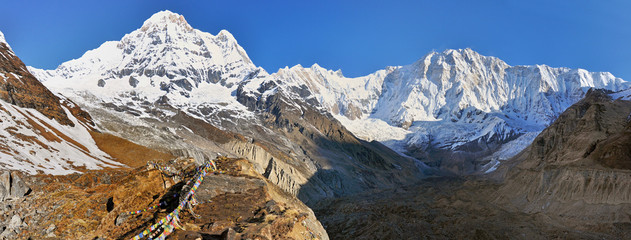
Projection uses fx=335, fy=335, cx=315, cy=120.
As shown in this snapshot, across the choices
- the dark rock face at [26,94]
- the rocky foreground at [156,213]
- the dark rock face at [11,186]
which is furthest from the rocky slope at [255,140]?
the rocky foreground at [156,213]

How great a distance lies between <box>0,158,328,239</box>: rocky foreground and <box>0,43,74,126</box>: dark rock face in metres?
58.2

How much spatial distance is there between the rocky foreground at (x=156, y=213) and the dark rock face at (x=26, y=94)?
58.2 meters

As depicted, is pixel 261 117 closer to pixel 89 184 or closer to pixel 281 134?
pixel 281 134

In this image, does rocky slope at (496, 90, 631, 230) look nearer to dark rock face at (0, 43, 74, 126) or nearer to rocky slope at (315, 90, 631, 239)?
rocky slope at (315, 90, 631, 239)

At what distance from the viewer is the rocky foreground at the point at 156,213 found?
14219 mm

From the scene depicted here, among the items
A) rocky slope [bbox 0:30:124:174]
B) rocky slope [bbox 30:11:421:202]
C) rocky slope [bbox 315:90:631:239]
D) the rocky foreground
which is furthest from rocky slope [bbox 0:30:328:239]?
rocky slope [bbox 30:11:421:202]

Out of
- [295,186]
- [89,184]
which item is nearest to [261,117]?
[295,186]

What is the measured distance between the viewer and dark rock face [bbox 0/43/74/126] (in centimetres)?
6123

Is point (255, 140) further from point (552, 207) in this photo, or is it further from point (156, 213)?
point (156, 213)

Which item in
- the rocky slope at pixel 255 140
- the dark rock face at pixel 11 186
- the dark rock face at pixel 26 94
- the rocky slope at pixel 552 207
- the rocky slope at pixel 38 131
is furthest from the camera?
the rocky slope at pixel 255 140

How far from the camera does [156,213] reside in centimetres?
1612

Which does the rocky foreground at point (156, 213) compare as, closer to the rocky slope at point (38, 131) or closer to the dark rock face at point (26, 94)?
the rocky slope at point (38, 131)

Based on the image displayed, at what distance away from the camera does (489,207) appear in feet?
208

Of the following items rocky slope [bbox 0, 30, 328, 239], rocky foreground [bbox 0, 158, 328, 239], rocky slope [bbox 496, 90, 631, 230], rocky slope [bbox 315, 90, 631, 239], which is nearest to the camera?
rocky foreground [bbox 0, 158, 328, 239]
